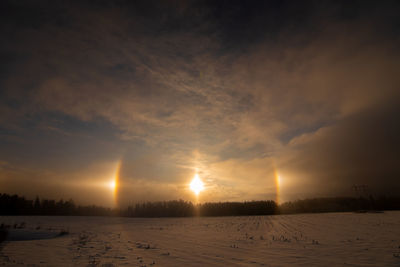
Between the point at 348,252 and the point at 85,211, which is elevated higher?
the point at 348,252

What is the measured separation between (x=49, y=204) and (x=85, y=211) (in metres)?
21.8

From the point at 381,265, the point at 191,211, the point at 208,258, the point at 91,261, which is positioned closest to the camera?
the point at 381,265

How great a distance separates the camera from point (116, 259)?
41.8 feet

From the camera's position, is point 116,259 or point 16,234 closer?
point 116,259

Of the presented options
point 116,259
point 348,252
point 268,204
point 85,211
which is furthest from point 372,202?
point 85,211

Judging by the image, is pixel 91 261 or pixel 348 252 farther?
pixel 348 252

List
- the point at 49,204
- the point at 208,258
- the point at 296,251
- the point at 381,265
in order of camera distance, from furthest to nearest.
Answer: the point at 49,204, the point at 296,251, the point at 208,258, the point at 381,265

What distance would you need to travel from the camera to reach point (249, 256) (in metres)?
13.3

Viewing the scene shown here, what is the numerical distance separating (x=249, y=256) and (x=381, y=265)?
6784mm

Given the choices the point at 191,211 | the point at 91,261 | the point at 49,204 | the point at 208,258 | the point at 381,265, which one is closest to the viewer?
the point at 381,265

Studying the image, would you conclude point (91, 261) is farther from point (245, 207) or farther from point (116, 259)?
point (245, 207)

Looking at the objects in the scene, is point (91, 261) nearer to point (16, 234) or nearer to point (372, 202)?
point (16, 234)

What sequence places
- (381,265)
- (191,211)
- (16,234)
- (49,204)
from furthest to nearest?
(49,204)
(191,211)
(16,234)
(381,265)

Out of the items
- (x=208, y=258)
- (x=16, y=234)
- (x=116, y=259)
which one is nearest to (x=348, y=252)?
(x=208, y=258)
